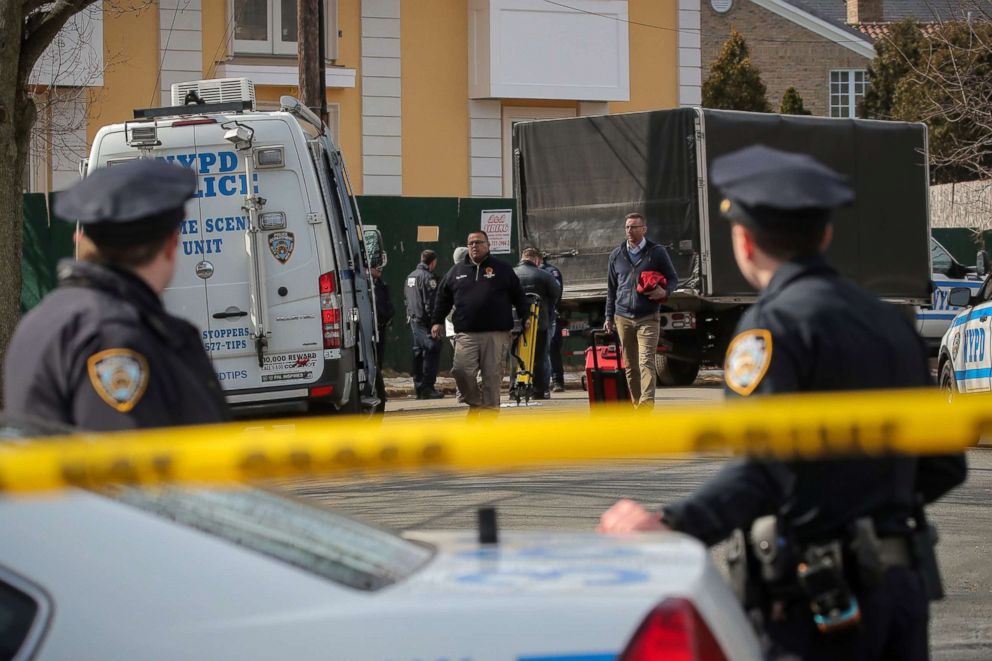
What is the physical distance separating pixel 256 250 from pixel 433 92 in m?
14.4

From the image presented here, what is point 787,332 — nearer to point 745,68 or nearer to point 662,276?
point 662,276

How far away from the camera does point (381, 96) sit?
85.7 feet

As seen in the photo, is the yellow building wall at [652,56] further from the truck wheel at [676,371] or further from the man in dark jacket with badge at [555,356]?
the man in dark jacket with badge at [555,356]

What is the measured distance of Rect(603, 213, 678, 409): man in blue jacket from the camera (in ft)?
47.0

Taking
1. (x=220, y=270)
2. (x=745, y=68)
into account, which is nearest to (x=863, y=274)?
(x=220, y=270)

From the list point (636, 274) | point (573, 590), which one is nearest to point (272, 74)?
point (636, 274)

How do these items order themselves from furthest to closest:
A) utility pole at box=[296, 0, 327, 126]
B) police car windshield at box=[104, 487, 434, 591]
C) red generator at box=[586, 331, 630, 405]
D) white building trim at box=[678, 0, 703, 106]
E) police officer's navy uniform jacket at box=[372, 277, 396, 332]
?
white building trim at box=[678, 0, 703, 106], police officer's navy uniform jacket at box=[372, 277, 396, 332], utility pole at box=[296, 0, 327, 126], red generator at box=[586, 331, 630, 405], police car windshield at box=[104, 487, 434, 591]

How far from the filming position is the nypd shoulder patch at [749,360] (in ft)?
10.7

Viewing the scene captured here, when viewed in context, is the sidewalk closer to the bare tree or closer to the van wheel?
the van wheel

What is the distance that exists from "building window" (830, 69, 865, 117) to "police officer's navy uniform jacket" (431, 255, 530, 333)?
38.4m

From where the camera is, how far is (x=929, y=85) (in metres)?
32.0

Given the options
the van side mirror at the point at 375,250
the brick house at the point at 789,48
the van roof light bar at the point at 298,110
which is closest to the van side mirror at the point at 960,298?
the van side mirror at the point at 375,250

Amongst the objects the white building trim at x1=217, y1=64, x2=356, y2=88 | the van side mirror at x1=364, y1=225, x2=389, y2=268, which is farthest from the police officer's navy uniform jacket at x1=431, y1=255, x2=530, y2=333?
the white building trim at x1=217, y1=64, x2=356, y2=88

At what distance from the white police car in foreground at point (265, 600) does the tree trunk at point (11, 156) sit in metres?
10.2
